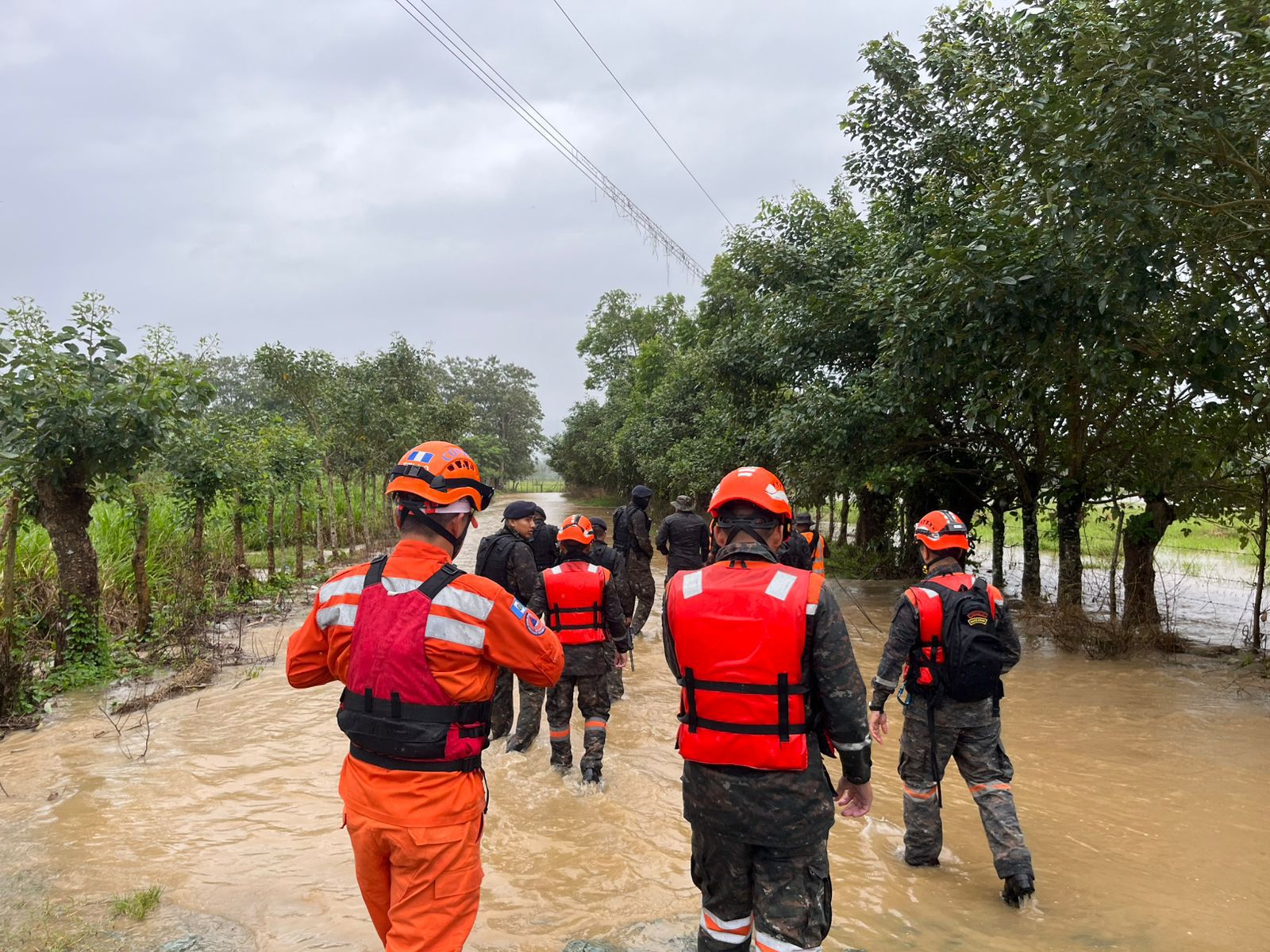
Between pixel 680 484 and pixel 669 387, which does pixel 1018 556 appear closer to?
pixel 680 484

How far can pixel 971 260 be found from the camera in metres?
7.12

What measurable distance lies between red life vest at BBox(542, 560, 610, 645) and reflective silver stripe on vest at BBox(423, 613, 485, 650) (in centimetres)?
308

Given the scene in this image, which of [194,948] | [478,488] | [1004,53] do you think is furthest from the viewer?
[1004,53]

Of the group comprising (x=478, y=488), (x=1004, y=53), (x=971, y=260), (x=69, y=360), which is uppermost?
(x=1004, y=53)

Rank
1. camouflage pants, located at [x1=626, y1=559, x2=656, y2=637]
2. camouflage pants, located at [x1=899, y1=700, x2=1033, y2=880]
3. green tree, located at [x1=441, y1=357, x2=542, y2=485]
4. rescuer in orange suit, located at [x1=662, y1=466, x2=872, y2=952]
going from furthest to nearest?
green tree, located at [x1=441, y1=357, x2=542, y2=485]
camouflage pants, located at [x1=626, y1=559, x2=656, y2=637]
camouflage pants, located at [x1=899, y1=700, x2=1033, y2=880]
rescuer in orange suit, located at [x1=662, y1=466, x2=872, y2=952]

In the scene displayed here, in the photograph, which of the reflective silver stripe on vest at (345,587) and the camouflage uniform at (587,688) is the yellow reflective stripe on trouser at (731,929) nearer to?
the reflective silver stripe on vest at (345,587)

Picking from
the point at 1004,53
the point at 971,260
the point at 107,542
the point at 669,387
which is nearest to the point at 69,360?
the point at 107,542

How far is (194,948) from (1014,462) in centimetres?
1174

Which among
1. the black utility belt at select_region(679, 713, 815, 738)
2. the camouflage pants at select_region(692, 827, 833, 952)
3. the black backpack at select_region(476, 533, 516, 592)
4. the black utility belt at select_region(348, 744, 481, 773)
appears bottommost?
the camouflage pants at select_region(692, 827, 833, 952)

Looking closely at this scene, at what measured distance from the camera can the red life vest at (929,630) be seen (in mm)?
4129

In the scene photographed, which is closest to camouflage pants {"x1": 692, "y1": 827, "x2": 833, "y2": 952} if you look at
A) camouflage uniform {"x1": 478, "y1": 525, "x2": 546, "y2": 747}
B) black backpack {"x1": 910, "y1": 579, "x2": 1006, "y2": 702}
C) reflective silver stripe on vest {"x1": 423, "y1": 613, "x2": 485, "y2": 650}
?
reflective silver stripe on vest {"x1": 423, "y1": 613, "x2": 485, "y2": 650}

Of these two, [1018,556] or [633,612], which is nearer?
[633,612]

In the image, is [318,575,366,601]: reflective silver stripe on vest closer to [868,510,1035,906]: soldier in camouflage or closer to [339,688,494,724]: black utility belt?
[339,688,494,724]: black utility belt

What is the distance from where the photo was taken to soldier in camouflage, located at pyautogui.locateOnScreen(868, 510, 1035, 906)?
3955 millimetres
